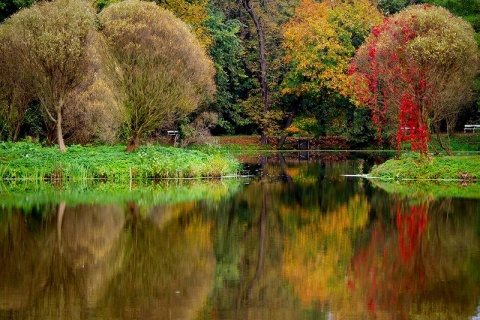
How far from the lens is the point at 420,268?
522 inches

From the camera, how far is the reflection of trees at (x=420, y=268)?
10.6m

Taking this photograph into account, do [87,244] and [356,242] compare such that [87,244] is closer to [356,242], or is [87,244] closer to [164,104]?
[356,242]

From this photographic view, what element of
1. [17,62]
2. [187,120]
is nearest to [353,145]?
[187,120]

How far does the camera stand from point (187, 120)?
54.2 metres

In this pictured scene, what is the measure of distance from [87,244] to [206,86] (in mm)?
31090

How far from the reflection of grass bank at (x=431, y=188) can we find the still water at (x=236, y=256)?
643 mm

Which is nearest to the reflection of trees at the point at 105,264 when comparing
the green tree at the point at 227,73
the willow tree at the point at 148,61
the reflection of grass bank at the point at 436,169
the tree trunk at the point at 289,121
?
the reflection of grass bank at the point at 436,169

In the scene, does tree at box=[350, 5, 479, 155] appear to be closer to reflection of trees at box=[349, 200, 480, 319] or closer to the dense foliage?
the dense foliage

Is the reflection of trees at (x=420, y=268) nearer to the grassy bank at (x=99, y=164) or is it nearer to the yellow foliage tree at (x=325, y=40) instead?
the grassy bank at (x=99, y=164)

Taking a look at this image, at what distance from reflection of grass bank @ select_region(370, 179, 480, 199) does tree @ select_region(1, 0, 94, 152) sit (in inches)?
561

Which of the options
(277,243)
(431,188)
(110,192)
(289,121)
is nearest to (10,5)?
(110,192)

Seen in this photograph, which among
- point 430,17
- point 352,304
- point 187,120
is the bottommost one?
point 352,304

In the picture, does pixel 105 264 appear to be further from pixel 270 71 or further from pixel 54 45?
pixel 270 71

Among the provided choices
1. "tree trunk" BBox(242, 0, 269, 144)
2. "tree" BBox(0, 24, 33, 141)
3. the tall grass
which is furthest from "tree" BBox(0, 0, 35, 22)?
"tree trunk" BBox(242, 0, 269, 144)
